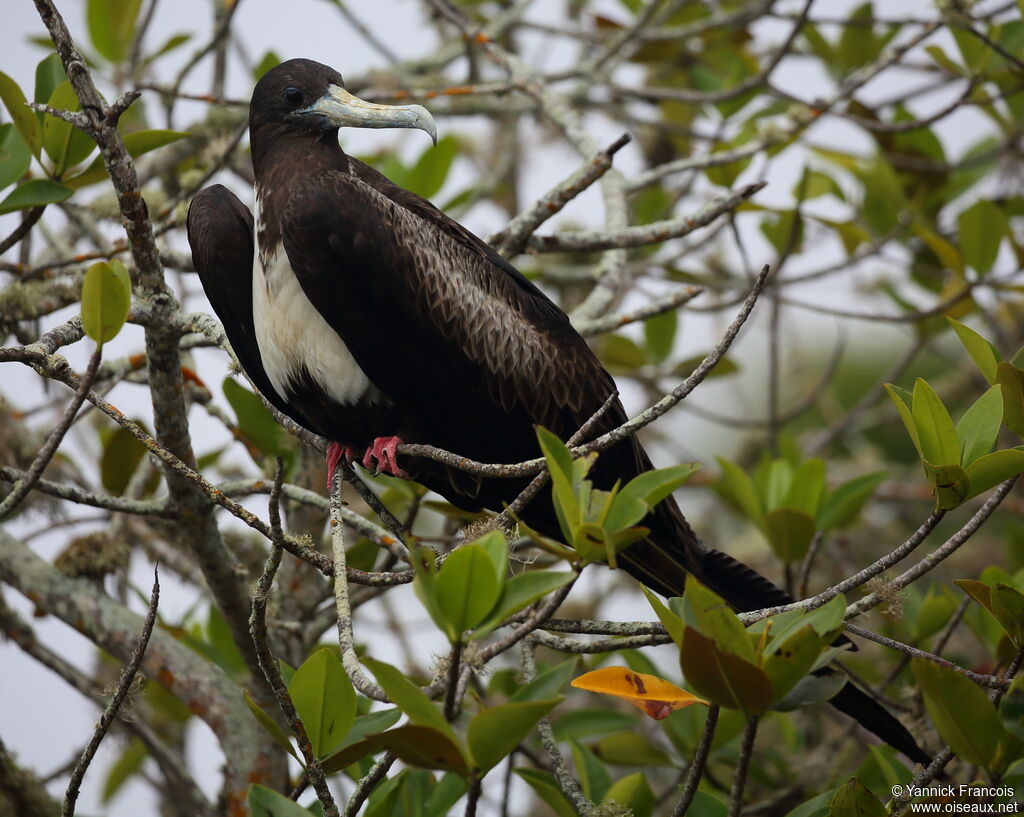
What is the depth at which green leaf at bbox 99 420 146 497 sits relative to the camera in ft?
11.3

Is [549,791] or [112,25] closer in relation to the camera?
[549,791]

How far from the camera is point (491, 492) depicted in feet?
10.6

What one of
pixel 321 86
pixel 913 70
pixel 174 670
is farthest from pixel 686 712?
pixel 913 70

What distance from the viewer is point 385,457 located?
10.0 ft

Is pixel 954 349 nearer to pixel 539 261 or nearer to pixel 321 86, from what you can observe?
pixel 539 261

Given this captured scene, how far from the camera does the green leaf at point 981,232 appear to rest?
13.1ft

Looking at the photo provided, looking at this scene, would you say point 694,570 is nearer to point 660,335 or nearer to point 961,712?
point 961,712

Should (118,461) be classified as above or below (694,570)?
above

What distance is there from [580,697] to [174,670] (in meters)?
2.27

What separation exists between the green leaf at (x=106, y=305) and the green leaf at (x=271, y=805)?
943 millimetres

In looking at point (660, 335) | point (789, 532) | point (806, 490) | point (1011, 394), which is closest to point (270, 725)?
point (1011, 394)

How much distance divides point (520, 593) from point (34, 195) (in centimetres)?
182

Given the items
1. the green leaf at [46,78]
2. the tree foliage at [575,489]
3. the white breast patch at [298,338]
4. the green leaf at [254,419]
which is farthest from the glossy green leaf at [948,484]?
the green leaf at [46,78]

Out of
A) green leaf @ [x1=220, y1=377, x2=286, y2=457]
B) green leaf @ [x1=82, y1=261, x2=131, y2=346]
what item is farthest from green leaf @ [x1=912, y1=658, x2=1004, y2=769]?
green leaf @ [x1=220, y1=377, x2=286, y2=457]
